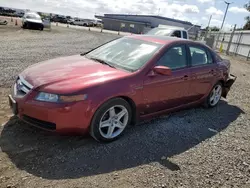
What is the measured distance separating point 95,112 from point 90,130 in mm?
285

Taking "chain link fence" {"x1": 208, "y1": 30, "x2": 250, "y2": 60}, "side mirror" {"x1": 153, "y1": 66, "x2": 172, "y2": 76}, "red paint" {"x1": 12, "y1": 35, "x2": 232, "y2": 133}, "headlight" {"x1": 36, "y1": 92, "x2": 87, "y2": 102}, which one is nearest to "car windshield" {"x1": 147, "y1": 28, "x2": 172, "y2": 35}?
"red paint" {"x1": 12, "y1": 35, "x2": 232, "y2": 133}

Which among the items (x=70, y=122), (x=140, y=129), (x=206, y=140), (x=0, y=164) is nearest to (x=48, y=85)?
(x=70, y=122)

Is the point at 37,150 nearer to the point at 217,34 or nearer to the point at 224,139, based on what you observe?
the point at 224,139

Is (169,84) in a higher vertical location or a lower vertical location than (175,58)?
lower

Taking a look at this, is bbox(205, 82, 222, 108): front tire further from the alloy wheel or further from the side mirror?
the alloy wheel

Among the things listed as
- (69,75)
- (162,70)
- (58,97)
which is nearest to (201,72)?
(162,70)

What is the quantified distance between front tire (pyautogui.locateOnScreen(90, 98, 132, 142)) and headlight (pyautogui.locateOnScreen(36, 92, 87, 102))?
1.09 feet

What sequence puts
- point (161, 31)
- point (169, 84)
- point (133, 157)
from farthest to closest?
point (161, 31) → point (169, 84) → point (133, 157)

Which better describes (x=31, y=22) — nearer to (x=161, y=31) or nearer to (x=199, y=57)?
(x=161, y=31)

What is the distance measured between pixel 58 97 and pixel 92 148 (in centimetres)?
88

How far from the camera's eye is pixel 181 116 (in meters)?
5.02

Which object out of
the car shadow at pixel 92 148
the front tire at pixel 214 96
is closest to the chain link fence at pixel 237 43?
the front tire at pixel 214 96

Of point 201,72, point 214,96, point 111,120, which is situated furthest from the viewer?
point 214,96

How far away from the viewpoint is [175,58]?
14.7 feet
